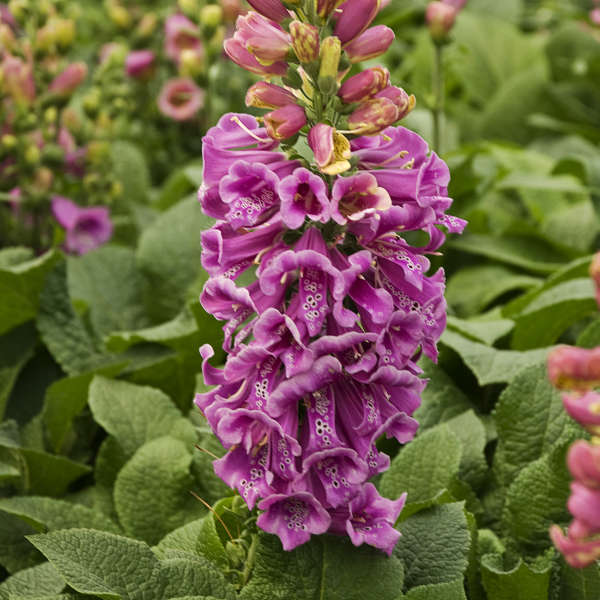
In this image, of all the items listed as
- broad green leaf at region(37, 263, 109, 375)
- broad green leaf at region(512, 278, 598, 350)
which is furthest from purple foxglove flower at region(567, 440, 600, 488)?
broad green leaf at region(37, 263, 109, 375)

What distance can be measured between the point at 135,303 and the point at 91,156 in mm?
546

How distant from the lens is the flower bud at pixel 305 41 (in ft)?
3.99

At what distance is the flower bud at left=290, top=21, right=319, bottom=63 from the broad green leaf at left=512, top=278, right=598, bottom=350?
3.67 ft

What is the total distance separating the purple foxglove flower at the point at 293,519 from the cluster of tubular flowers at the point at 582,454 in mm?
383

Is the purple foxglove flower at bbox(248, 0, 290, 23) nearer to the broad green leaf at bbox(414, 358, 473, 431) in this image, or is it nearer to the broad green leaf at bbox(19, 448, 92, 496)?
the broad green leaf at bbox(414, 358, 473, 431)

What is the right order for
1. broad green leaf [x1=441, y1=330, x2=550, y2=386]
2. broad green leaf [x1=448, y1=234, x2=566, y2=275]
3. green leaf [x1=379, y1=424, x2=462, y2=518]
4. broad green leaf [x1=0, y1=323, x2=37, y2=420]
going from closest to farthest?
green leaf [x1=379, y1=424, x2=462, y2=518]
broad green leaf [x1=441, y1=330, x2=550, y2=386]
broad green leaf [x1=0, y1=323, x2=37, y2=420]
broad green leaf [x1=448, y1=234, x2=566, y2=275]

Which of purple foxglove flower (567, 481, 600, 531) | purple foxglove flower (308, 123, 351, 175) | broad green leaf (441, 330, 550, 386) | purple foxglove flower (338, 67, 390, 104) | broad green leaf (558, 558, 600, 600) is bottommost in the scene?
broad green leaf (441, 330, 550, 386)

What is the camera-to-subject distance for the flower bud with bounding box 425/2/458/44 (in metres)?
2.77

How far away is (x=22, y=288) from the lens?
2.31 m

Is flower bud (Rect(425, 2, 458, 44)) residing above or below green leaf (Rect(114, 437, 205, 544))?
above

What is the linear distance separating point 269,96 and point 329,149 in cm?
14

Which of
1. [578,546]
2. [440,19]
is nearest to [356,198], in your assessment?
[578,546]

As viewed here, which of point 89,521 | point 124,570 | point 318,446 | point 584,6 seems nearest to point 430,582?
point 318,446

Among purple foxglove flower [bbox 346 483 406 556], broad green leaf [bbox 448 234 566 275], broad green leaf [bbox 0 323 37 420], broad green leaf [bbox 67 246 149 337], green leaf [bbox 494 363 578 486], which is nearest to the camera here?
purple foxglove flower [bbox 346 483 406 556]
